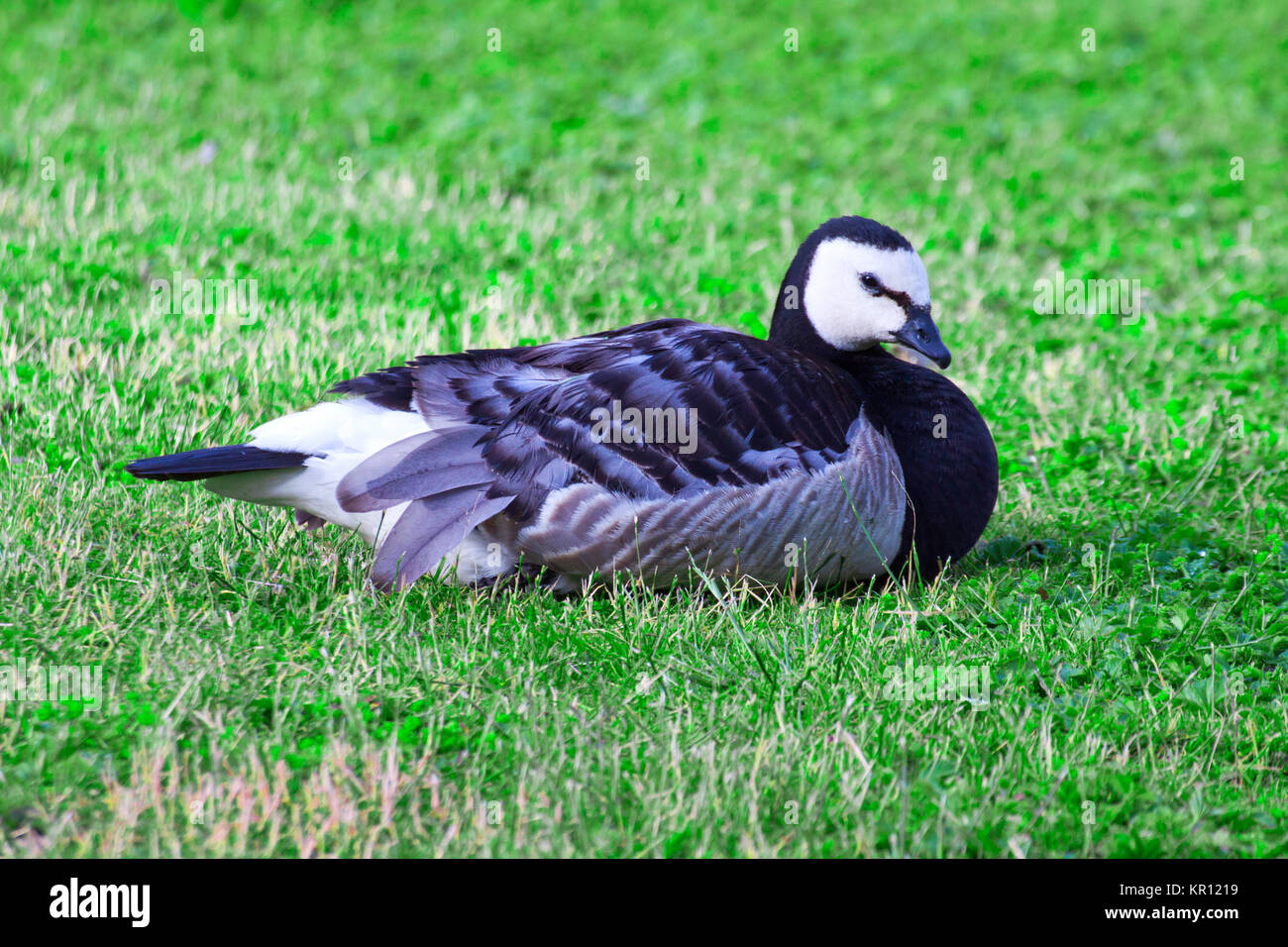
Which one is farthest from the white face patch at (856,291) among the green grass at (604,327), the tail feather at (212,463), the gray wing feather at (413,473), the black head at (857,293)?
the tail feather at (212,463)

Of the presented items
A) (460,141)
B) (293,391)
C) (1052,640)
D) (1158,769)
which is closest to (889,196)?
(460,141)

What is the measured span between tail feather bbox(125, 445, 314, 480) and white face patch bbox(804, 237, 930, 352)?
205 cm

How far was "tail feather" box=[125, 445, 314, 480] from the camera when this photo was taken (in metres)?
4.44

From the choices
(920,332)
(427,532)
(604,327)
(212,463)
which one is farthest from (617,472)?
(604,327)

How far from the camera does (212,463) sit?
450 centimetres

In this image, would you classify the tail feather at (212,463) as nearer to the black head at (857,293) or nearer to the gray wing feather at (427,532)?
the gray wing feather at (427,532)

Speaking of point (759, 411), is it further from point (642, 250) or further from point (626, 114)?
point (626, 114)

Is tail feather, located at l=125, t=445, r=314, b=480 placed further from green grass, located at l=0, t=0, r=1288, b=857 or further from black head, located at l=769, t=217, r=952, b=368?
black head, located at l=769, t=217, r=952, b=368

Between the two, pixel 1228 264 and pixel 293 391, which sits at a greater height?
pixel 1228 264

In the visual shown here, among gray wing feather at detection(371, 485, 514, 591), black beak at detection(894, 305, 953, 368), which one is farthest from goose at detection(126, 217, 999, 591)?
black beak at detection(894, 305, 953, 368)

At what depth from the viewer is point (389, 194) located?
29.3ft

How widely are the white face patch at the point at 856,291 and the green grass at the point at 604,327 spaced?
1.02 meters
